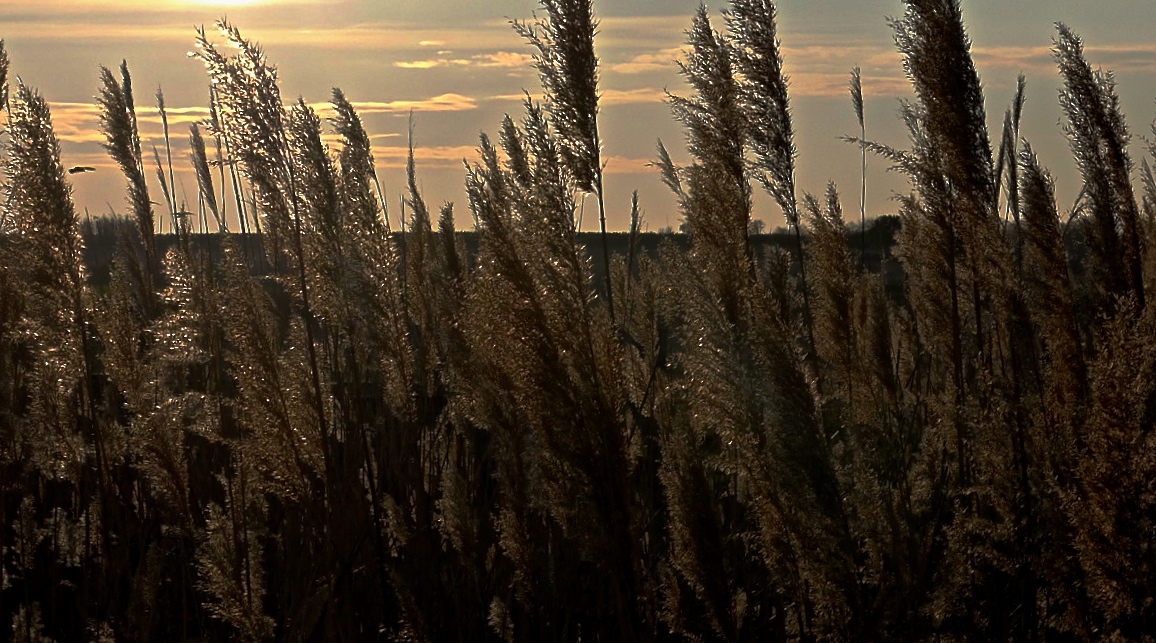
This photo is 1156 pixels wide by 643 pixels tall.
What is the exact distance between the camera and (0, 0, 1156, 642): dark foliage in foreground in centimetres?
244

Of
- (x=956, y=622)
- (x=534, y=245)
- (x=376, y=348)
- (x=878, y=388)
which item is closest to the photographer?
(x=534, y=245)

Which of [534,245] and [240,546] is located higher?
[534,245]

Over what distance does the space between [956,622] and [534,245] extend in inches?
70.7

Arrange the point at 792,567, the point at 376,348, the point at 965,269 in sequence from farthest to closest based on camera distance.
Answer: the point at 965,269, the point at 376,348, the point at 792,567

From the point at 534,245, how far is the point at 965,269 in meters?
2.43

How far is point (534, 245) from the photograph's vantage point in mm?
2447

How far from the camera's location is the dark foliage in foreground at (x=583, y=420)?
8.00 feet

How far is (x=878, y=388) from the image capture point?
5.18 metres

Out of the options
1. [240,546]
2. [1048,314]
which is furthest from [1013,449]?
[240,546]

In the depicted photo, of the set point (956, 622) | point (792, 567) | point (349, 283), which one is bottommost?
point (956, 622)

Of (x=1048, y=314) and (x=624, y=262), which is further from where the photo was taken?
(x=624, y=262)

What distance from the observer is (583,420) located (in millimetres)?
2312

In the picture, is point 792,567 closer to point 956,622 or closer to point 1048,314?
point 956,622

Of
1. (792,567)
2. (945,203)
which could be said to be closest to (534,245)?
(792,567)
